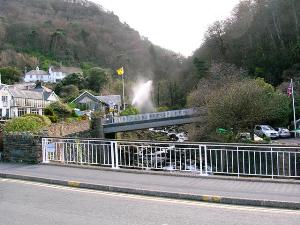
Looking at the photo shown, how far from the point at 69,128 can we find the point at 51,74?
9670cm

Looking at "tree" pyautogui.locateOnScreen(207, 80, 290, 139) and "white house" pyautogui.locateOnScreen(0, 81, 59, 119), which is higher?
"white house" pyautogui.locateOnScreen(0, 81, 59, 119)

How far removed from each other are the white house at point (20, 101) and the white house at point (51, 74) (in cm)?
4338

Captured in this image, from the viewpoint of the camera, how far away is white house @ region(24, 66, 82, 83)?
5064 inches

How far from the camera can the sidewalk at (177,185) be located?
9.00 m

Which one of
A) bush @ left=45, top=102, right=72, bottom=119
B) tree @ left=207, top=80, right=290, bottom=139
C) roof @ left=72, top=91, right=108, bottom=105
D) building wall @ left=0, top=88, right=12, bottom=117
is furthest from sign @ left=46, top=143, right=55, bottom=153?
Result: roof @ left=72, top=91, right=108, bottom=105

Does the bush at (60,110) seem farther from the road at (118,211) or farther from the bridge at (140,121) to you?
the road at (118,211)

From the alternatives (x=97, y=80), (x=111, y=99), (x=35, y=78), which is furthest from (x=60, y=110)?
(x=35, y=78)

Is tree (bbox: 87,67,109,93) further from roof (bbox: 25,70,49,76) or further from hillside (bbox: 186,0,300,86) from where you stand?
roof (bbox: 25,70,49,76)

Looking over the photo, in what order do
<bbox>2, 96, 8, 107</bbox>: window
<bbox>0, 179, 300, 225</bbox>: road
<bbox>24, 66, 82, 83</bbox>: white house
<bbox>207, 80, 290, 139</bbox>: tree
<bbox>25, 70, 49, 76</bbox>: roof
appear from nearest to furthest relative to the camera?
<bbox>0, 179, 300, 225</bbox>: road → <bbox>207, 80, 290, 139</bbox>: tree → <bbox>2, 96, 8, 107</bbox>: window → <bbox>24, 66, 82, 83</bbox>: white house → <bbox>25, 70, 49, 76</bbox>: roof

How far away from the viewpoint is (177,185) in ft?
35.1

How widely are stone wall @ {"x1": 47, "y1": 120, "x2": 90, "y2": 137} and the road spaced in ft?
76.1

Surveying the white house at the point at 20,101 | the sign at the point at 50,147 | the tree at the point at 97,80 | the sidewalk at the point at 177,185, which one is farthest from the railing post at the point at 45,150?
the tree at the point at 97,80

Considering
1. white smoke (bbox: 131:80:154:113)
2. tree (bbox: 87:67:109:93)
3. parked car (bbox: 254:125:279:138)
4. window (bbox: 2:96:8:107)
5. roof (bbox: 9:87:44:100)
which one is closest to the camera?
parked car (bbox: 254:125:279:138)

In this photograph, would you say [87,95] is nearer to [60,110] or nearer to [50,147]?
[60,110]
